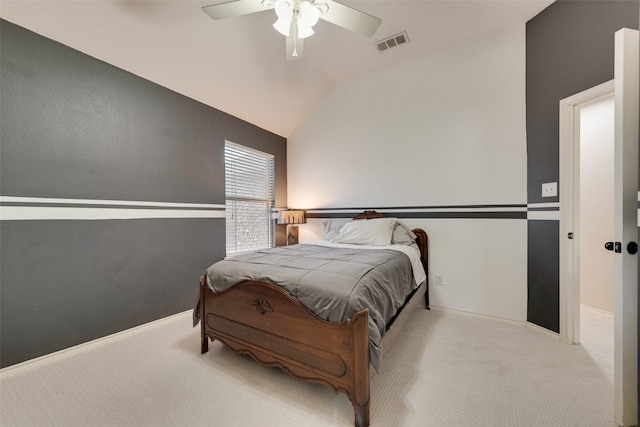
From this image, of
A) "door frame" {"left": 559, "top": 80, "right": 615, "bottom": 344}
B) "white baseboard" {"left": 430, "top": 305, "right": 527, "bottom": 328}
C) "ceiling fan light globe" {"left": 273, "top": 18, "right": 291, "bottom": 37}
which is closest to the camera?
"ceiling fan light globe" {"left": 273, "top": 18, "right": 291, "bottom": 37}

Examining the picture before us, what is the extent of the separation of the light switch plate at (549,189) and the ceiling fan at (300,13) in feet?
6.30

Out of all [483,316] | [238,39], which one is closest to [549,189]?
[483,316]

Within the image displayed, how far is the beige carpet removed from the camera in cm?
130

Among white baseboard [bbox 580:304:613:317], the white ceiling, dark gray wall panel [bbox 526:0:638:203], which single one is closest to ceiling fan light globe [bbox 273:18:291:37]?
the white ceiling

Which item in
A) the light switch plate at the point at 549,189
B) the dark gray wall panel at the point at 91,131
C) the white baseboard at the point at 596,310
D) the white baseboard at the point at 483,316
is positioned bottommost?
the white baseboard at the point at 483,316

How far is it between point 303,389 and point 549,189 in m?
2.49

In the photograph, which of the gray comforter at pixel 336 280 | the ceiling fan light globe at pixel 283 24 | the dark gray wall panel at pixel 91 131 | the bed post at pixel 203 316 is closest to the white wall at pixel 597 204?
the gray comforter at pixel 336 280

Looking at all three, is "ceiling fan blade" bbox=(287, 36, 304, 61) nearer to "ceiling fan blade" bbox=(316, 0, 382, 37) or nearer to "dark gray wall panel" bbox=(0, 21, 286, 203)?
"ceiling fan blade" bbox=(316, 0, 382, 37)

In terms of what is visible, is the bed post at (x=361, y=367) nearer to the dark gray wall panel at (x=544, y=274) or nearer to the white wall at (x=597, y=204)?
the dark gray wall panel at (x=544, y=274)

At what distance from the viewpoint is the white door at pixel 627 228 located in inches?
46.6

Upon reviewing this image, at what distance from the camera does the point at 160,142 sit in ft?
8.23

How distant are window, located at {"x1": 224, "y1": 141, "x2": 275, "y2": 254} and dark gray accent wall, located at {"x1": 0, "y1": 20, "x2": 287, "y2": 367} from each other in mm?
437

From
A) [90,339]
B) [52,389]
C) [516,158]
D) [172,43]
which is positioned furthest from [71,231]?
[516,158]

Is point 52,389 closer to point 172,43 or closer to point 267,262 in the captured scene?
point 267,262
